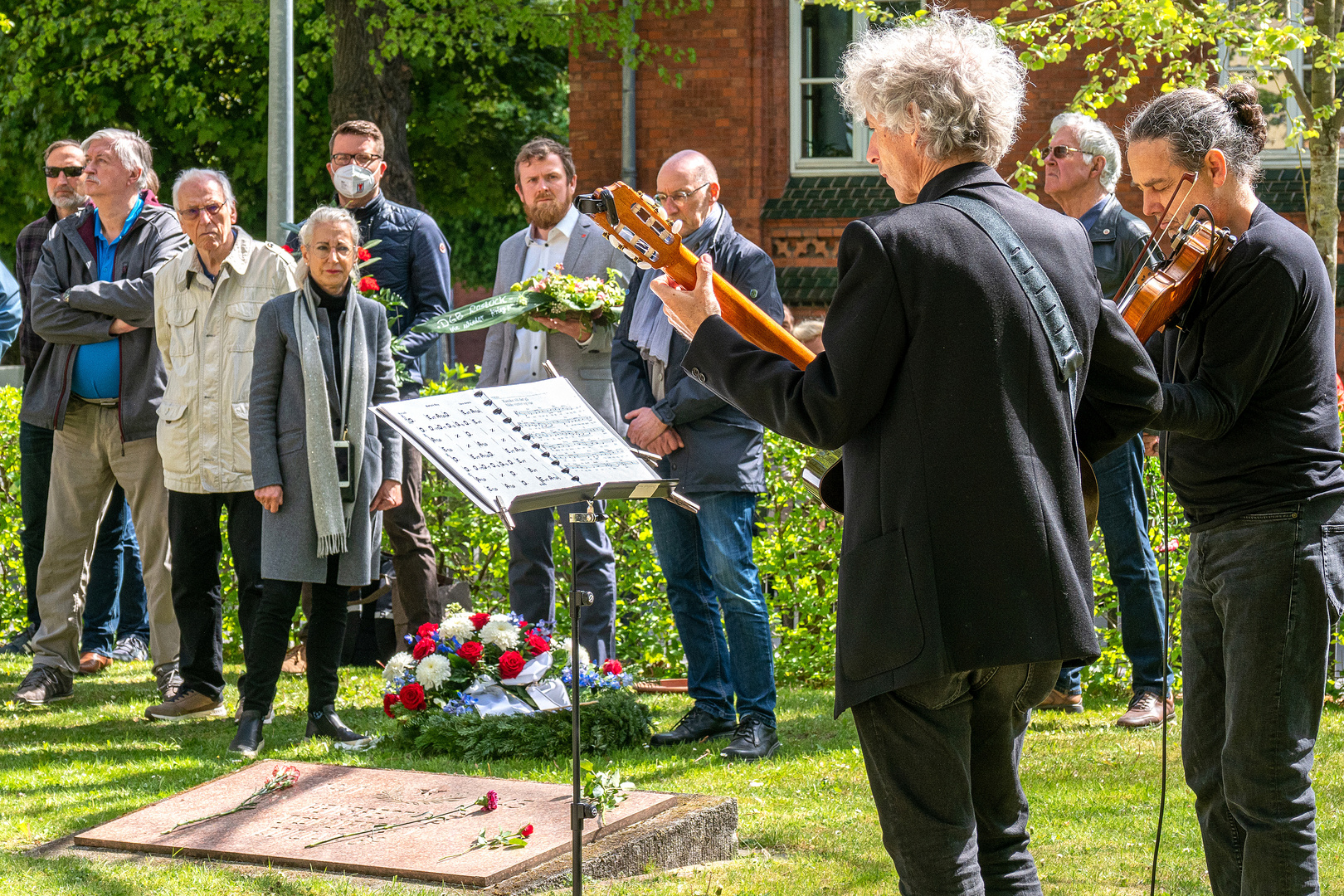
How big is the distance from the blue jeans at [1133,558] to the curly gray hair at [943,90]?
11.2 feet

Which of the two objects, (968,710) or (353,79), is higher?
(353,79)

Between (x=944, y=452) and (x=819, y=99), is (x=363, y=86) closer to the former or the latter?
(x=819, y=99)

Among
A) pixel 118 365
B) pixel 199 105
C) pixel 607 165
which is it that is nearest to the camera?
pixel 118 365

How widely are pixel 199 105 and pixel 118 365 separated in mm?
14023

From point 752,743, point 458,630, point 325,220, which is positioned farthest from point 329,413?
point 752,743

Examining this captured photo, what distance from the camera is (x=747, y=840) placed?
466 cm

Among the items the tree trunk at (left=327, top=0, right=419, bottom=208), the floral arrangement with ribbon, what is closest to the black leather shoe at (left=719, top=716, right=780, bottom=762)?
the floral arrangement with ribbon

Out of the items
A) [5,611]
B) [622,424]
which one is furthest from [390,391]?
[5,611]

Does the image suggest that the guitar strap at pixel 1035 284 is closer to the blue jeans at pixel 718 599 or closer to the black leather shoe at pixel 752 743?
the blue jeans at pixel 718 599

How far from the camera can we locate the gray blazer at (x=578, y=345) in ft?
22.0

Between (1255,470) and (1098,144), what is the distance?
3.23 meters

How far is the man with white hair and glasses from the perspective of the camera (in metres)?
2.58

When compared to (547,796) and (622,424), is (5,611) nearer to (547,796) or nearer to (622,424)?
(622,424)

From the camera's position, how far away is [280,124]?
8.91 m
